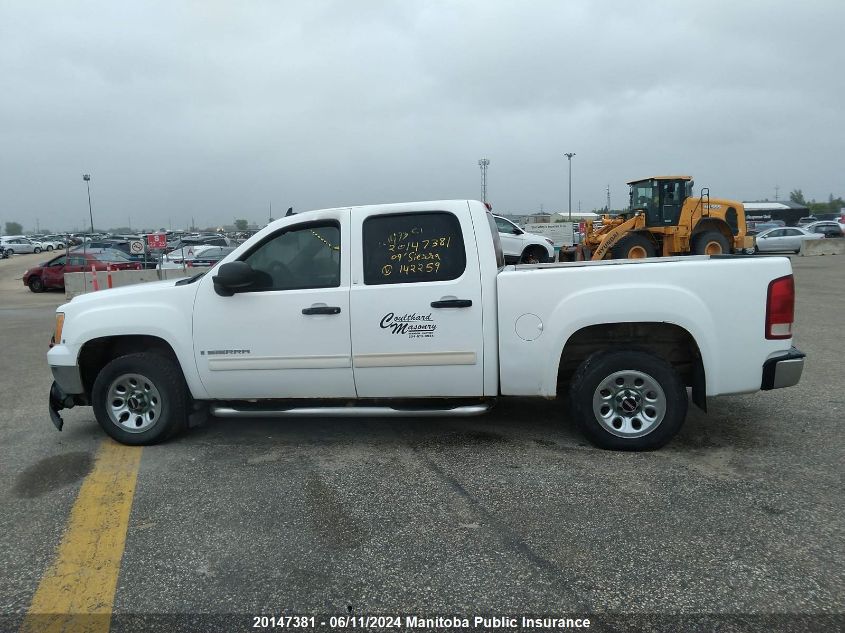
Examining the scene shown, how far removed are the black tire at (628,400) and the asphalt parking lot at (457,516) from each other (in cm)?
15

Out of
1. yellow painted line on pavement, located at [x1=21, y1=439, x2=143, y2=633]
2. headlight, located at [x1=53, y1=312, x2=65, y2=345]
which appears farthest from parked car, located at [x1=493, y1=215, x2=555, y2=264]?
yellow painted line on pavement, located at [x1=21, y1=439, x2=143, y2=633]

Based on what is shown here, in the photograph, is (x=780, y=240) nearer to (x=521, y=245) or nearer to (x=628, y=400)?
(x=521, y=245)

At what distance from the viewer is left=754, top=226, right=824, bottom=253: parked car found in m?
31.1

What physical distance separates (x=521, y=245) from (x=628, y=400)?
14.8 m

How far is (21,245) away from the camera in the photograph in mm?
56438

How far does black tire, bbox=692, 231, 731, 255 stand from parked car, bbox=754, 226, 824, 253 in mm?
13341

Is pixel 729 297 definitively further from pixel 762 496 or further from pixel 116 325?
pixel 116 325

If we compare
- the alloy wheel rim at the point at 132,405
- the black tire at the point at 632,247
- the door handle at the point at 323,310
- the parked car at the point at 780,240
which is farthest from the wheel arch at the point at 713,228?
the alloy wheel rim at the point at 132,405

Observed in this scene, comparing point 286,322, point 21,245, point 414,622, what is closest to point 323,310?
point 286,322

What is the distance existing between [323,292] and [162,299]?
131 centimetres

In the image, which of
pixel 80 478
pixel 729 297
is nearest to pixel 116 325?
pixel 80 478

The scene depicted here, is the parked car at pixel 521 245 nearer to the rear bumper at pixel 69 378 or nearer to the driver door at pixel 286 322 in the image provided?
the driver door at pixel 286 322

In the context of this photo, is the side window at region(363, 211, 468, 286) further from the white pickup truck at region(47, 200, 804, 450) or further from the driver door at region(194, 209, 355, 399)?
the driver door at region(194, 209, 355, 399)

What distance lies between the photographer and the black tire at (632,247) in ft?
62.9
